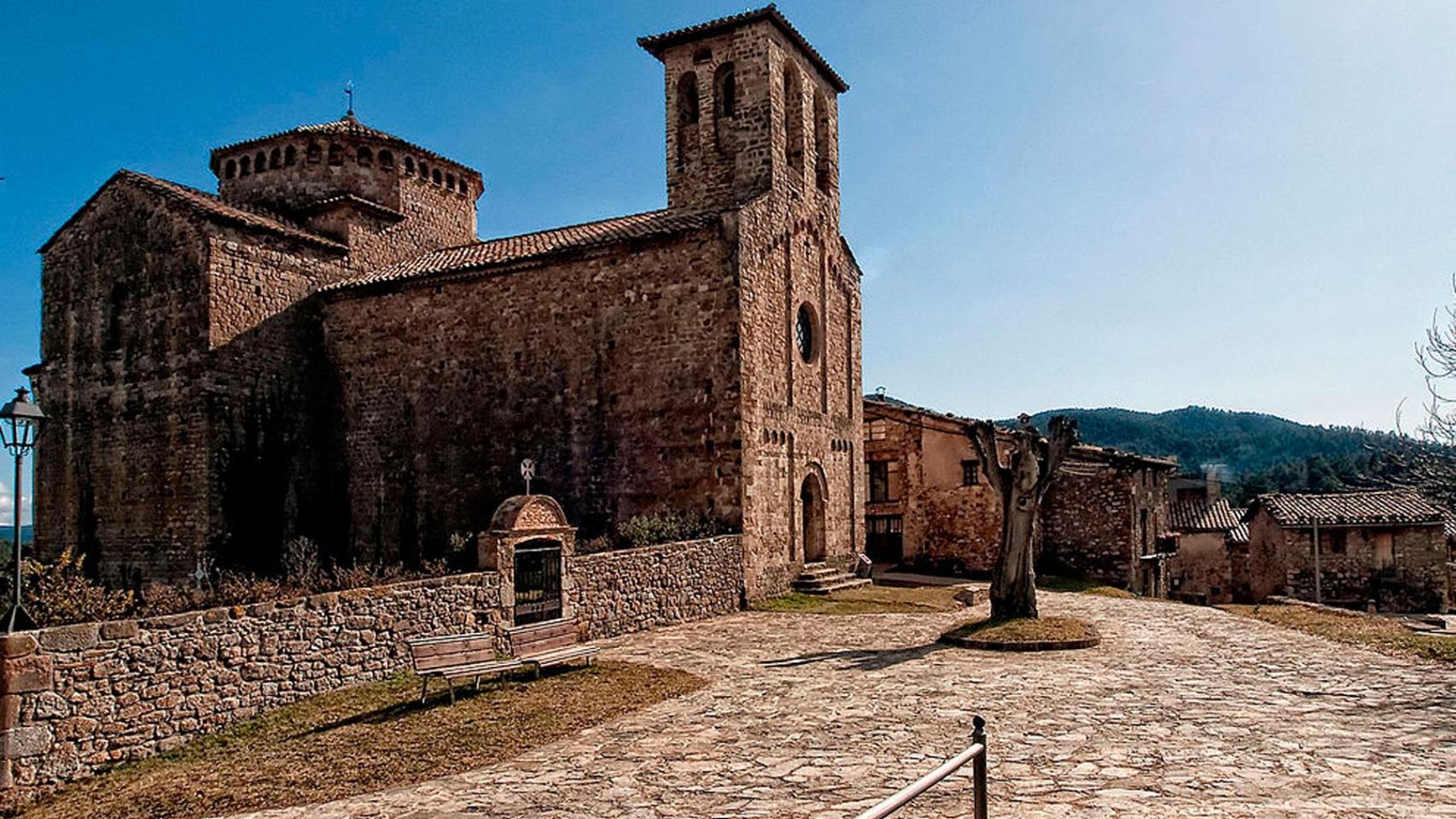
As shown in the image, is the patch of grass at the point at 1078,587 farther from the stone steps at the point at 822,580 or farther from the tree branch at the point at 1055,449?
the tree branch at the point at 1055,449

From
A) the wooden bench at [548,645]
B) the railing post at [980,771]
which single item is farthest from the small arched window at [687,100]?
the railing post at [980,771]

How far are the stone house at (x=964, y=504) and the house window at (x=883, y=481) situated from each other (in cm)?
2

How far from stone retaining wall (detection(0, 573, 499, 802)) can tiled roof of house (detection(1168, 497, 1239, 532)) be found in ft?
109

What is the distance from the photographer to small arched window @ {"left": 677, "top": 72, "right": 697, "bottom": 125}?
21.5 m

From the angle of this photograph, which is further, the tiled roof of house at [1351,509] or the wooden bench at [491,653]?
the tiled roof of house at [1351,509]

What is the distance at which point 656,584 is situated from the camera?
15539 millimetres

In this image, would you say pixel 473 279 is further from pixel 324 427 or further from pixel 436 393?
pixel 324 427

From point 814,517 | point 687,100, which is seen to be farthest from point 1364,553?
point 687,100

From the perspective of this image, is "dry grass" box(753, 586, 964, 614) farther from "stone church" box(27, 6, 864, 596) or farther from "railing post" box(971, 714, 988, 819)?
"railing post" box(971, 714, 988, 819)

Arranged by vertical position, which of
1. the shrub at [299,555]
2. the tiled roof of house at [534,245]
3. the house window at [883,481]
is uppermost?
the tiled roof of house at [534,245]

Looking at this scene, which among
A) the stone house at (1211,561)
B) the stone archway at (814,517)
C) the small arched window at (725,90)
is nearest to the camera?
the small arched window at (725,90)

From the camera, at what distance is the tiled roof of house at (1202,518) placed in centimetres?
3650

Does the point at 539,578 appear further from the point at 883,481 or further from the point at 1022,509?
the point at 883,481

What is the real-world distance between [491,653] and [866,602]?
9.22 metres
